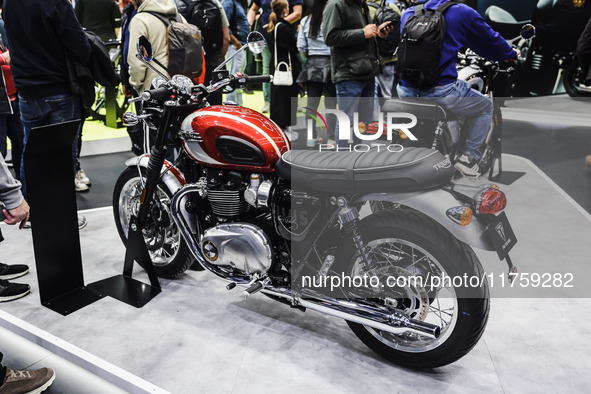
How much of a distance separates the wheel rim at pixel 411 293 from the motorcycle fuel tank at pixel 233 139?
2.03 feet

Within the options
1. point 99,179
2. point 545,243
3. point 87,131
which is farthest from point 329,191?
point 87,131

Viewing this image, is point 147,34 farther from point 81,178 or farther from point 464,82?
point 464,82

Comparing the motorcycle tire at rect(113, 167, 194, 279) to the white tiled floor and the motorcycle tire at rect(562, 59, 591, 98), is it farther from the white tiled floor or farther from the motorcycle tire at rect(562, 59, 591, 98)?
the motorcycle tire at rect(562, 59, 591, 98)

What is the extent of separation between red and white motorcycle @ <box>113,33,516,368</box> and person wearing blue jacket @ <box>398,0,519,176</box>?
169 centimetres

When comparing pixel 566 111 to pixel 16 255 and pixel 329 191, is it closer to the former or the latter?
pixel 329 191

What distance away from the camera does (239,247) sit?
2436mm

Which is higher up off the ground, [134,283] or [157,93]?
[157,93]

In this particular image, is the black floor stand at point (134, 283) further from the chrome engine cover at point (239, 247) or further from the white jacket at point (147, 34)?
the white jacket at point (147, 34)

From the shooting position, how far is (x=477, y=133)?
4.54 meters

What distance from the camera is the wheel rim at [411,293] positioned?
2.05 meters

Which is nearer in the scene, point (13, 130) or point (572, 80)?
point (13, 130)

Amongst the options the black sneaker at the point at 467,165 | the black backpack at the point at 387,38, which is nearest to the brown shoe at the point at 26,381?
the black sneaker at the point at 467,165

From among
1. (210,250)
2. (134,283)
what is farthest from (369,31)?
(134,283)

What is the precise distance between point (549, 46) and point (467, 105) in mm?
5027
